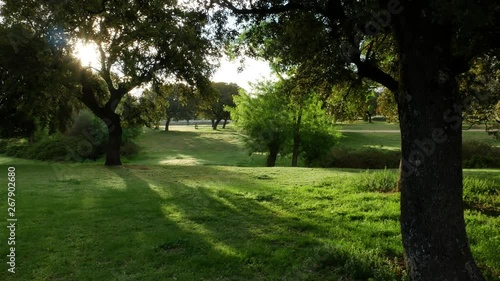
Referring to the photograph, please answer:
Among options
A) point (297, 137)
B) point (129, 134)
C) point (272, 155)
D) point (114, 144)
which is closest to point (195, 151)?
point (129, 134)

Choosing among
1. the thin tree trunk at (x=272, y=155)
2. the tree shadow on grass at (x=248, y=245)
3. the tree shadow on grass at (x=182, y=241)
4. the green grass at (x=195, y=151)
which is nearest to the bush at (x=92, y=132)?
the green grass at (x=195, y=151)

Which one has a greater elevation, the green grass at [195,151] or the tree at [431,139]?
the tree at [431,139]

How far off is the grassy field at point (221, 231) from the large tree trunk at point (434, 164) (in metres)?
0.95

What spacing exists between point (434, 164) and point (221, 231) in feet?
18.8

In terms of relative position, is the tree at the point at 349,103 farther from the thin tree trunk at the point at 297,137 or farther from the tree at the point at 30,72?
the thin tree trunk at the point at 297,137

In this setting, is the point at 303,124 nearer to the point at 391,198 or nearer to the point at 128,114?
the point at 128,114

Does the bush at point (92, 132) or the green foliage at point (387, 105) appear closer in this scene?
the green foliage at point (387, 105)

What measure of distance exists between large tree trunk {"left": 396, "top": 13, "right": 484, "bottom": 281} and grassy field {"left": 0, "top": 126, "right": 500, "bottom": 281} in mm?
945

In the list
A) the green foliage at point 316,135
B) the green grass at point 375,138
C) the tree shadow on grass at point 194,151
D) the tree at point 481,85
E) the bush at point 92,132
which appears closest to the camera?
the tree at point 481,85

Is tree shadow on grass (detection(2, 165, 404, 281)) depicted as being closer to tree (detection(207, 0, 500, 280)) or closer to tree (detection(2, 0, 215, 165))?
tree (detection(207, 0, 500, 280))

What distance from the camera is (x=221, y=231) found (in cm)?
986

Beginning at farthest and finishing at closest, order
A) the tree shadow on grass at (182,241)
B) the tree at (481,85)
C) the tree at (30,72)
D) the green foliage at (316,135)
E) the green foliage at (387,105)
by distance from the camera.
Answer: the green foliage at (316,135)
the tree at (30,72)
the green foliage at (387,105)
the tree at (481,85)
the tree shadow on grass at (182,241)

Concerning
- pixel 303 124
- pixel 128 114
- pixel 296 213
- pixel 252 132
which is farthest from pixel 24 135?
pixel 296 213

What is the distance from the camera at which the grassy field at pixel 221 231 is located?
24.1 feet
